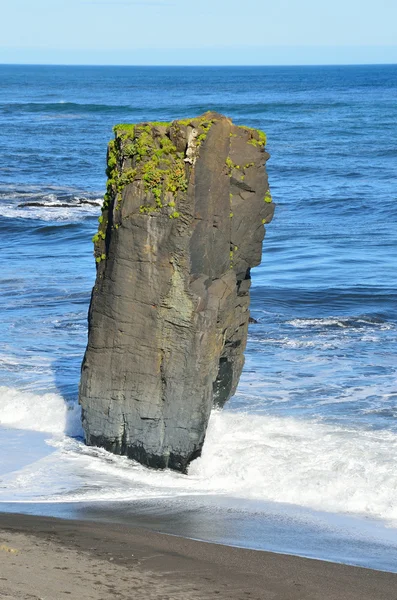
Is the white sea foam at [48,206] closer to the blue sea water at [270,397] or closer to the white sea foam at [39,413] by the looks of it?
the blue sea water at [270,397]

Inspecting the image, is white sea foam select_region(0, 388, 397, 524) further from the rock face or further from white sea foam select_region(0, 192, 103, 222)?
white sea foam select_region(0, 192, 103, 222)

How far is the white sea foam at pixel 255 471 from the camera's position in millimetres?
12164

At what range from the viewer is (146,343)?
506 inches

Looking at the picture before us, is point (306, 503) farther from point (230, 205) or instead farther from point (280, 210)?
point (280, 210)

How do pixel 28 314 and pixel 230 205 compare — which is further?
pixel 28 314

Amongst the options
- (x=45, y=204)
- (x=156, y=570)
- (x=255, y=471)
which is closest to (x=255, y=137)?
(x=255, y=471)

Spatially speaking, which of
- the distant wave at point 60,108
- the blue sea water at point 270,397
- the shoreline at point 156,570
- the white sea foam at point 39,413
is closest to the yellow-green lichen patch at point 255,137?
the blue sea water at point 270,397

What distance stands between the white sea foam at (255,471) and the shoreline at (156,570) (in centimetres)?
177

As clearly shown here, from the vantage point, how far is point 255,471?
13.0 meters

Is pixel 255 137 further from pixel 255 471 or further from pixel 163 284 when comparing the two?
pixel 255 471

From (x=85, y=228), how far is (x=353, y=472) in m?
22.9

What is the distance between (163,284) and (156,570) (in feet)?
14.1

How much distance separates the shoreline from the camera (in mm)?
8898

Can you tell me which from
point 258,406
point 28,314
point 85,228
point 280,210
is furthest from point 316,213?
point 258,406
